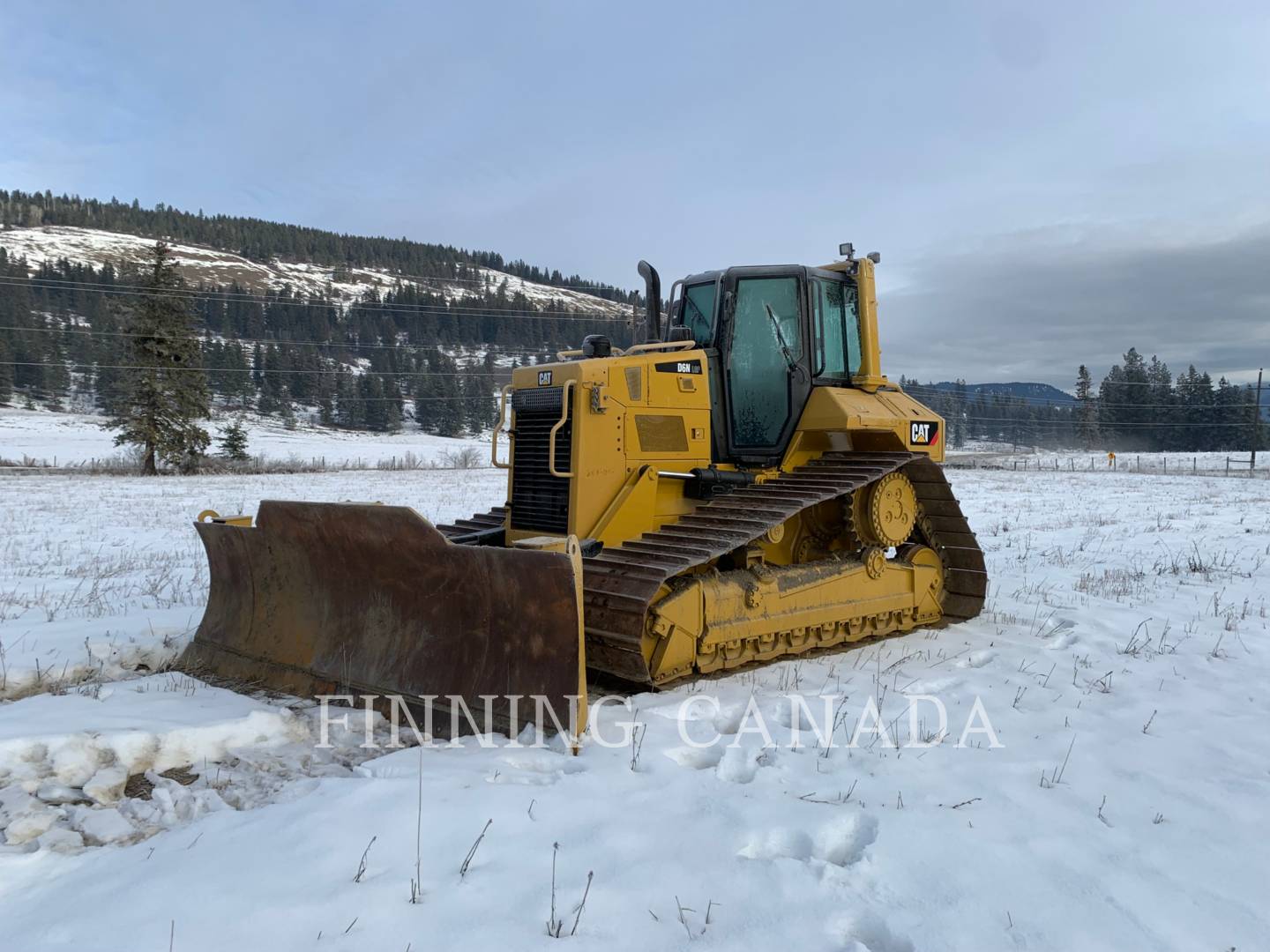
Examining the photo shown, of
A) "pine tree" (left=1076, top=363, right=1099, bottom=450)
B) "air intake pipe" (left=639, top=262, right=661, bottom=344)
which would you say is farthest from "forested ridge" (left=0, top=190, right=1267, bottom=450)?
"air intake pipe" (left=639, top=262, right=661, bottom=344)

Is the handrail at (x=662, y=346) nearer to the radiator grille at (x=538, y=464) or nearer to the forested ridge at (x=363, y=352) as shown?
the radiator grille at (x=538, y=464)

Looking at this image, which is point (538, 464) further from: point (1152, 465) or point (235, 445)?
point (1152, 465)

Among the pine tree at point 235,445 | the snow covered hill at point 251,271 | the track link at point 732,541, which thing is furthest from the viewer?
the snow covered hill at point 251,271

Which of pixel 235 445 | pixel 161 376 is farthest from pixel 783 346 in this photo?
pixel 235 445

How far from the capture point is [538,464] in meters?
6.00

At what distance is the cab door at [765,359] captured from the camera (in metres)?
6.73

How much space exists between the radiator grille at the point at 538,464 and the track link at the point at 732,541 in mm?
604

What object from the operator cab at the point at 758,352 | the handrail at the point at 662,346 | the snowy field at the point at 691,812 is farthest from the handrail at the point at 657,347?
the snowy field at the point at 691,812

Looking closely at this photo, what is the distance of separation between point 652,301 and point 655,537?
2.76 m

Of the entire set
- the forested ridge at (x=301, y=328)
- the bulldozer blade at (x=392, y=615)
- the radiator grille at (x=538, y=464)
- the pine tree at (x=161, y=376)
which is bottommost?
the bulldozer blade at (x=392, y=615)

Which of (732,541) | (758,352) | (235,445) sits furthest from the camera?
(235,445)

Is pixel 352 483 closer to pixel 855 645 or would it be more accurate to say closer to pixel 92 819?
pixel 855 645

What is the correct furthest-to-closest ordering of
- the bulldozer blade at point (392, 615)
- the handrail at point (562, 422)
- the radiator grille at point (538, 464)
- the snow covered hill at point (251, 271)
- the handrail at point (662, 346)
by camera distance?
the snow covered hill at point (251, 271), the handrail at point (662, 346), the radiator grille at point (538, 464), the handrail at point (562, 422), the bulldozer blade at point (392, 615)

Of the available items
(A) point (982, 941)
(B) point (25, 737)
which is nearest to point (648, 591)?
(A) point (982, 941)
